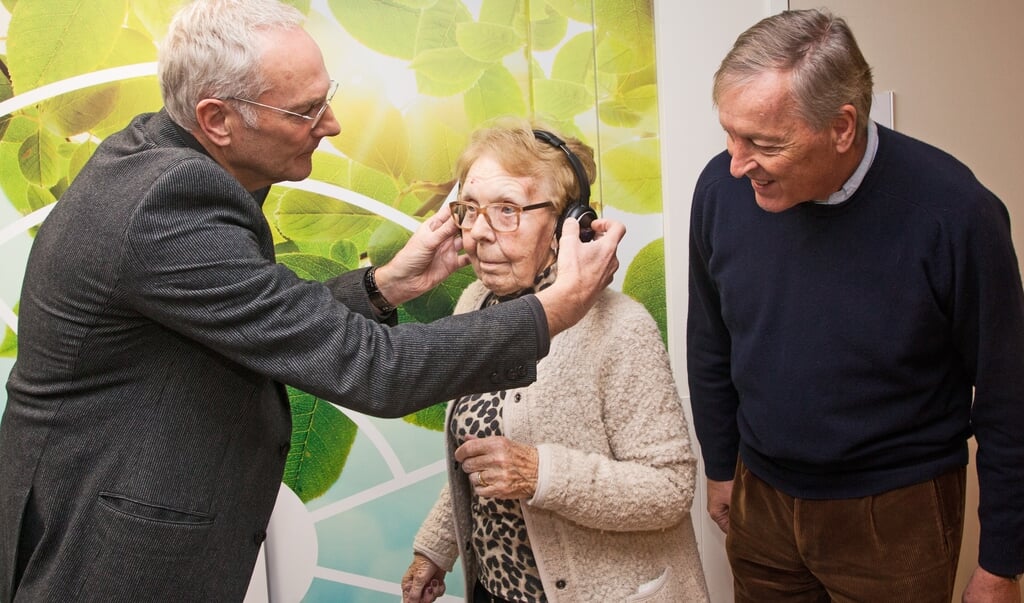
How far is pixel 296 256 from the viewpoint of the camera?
225cm

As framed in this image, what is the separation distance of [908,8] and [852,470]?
1.48 meters

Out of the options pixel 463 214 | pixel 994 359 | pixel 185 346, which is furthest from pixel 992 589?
pixel 185 346

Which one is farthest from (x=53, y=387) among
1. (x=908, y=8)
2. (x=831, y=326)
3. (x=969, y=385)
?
(x=908, y=8)

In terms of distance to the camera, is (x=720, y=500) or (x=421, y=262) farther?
(x=720, y=500)

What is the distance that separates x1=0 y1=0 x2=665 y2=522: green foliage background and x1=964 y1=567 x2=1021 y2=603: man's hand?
1080 millimetres

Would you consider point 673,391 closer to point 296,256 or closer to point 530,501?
point 530,501

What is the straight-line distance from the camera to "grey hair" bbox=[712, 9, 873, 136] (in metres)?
1.53

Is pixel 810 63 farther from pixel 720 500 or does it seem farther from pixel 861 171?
pixel 720 500

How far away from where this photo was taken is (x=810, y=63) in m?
1.53

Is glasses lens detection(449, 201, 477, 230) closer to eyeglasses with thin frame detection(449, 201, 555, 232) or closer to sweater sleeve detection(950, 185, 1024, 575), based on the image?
eyeglasses with thin frame detection(449, 201, 555, 232)

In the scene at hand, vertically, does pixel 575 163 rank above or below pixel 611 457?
above

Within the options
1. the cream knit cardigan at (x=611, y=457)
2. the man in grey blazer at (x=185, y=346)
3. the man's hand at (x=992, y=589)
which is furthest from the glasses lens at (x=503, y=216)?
the man's hand at (x=992, y=589)

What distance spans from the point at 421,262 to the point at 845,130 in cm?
86

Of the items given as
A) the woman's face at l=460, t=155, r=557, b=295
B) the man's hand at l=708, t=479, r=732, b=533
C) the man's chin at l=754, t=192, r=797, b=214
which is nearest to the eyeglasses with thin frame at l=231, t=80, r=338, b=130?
the woman's face at l=460, t=155, r=557, b=295
